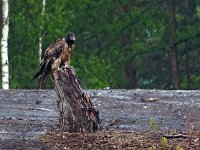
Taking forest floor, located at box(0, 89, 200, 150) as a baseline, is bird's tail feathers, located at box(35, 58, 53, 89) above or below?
above

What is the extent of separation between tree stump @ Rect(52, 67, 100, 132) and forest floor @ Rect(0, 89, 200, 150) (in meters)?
0.16

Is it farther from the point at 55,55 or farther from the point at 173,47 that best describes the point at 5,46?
the point at 55,55

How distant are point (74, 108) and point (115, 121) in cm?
146

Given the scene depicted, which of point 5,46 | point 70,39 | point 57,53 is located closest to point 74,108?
point 70,39

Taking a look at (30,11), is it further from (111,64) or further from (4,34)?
(111,64)

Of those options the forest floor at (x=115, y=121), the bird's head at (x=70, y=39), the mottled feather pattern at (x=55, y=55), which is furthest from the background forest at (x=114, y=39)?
the bird's head at (x=70, y=39)

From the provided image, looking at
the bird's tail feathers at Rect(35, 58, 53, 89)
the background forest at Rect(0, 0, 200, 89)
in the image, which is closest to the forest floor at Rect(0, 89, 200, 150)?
the bird's tail feathers at Rect(35, 58, 53, 89)

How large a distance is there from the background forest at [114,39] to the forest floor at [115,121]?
9.68 meters

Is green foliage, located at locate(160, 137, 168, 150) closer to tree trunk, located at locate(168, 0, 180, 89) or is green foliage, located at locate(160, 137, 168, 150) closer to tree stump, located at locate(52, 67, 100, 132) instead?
tree stump, located at locate(52, 67, 100, 132)

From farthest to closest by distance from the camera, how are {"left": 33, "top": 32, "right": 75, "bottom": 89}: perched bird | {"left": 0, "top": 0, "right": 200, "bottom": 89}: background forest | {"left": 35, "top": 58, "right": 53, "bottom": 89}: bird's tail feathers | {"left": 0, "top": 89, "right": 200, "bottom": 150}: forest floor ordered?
{"left": 0, "top": 0, "right": 200, "bottom": 89}: background forest
{"left": 33, "top": 32, "right": 75, "bottom": 89}: perched bird
{"left": 35, "top": 58, "right": 53, "bottom": 89}: bird's tail feathers
{"left": 0, "top": 89, "right": 200, "bottom": 150}: forest floor

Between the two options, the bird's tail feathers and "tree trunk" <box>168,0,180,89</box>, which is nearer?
the bird's tail feathers

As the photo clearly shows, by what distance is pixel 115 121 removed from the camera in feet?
39.0

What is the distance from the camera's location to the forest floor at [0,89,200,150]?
32.5 feet

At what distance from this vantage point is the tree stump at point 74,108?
1055 centimetres
